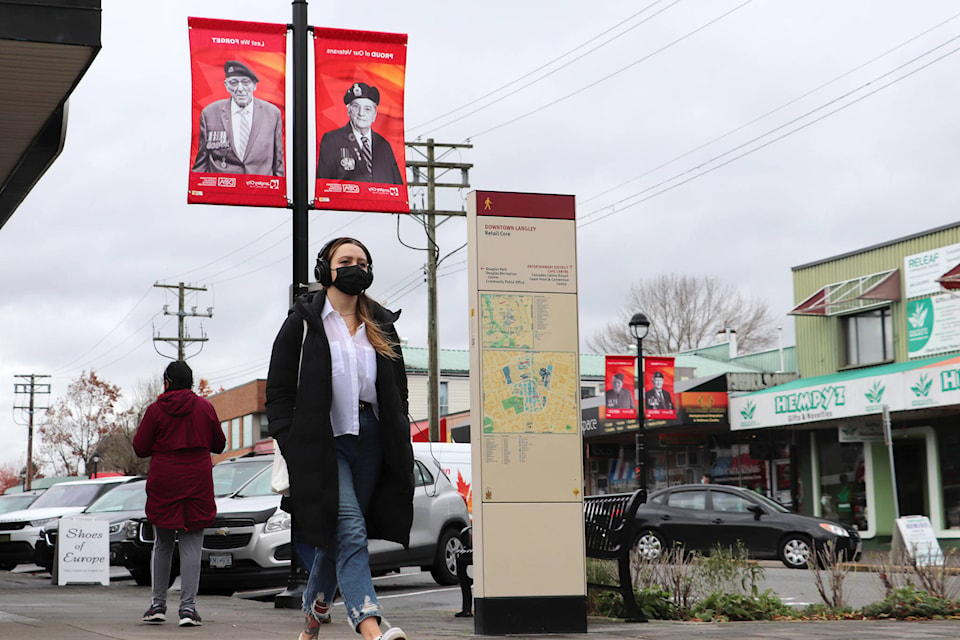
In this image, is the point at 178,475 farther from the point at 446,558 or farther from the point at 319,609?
the point at 446,558

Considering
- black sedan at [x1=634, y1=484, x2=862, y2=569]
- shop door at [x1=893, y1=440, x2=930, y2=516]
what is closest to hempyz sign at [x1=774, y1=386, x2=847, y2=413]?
shop door at [x1=893, y1=440, x2=930, y2=516]

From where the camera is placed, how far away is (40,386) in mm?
95125

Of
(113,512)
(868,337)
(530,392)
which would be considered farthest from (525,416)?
(868,337)

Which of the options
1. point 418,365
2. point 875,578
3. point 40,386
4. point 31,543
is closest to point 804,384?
point 31,543

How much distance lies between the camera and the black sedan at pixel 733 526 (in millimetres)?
22438

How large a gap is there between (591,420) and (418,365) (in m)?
29.8

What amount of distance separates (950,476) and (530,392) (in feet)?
71.5

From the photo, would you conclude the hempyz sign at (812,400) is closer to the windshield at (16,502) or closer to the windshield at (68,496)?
the windshield at (68,496)

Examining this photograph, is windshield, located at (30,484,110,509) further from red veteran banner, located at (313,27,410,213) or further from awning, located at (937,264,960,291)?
awning, located at (937,264,960,291)

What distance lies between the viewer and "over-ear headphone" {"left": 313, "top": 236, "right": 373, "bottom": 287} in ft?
20.0

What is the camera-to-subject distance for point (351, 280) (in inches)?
235

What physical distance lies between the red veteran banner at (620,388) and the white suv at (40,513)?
11.8 m

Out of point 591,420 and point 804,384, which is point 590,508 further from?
point 591,420

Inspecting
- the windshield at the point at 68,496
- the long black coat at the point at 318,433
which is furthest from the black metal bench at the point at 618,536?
the windshield at the point at 68,496
